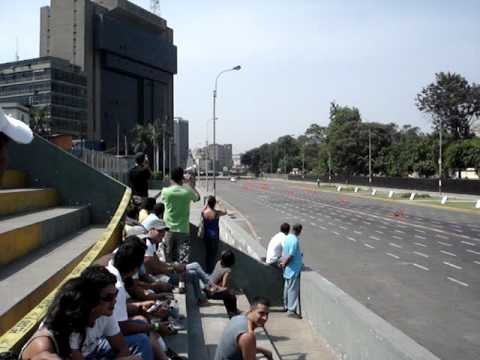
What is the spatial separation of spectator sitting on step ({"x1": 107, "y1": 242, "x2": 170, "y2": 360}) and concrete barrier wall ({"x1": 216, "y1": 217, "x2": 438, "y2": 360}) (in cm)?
220

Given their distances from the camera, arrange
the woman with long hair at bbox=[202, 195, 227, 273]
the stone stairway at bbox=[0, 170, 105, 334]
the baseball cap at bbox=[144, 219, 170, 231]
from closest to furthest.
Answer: the stone stairway at bbox=[0, 170, 105, 334] → the baseball cap at bbox=[144, 219, 170, 231] → the woman with long hair at bbox=[202, 195, 227, 273]

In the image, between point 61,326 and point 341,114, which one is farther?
point 341,114

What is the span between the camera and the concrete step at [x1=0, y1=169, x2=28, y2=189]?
8.35 metres

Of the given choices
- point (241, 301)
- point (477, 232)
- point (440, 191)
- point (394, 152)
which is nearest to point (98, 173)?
point (241, 301)

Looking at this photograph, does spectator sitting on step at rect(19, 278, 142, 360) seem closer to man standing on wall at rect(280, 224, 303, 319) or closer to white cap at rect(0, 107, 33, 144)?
white cap at rect(0, 107, 33, 144)

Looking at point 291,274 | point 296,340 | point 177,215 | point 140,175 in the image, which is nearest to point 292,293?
point 291,274

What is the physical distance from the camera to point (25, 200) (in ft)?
25.1

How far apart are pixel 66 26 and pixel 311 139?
73411 mm

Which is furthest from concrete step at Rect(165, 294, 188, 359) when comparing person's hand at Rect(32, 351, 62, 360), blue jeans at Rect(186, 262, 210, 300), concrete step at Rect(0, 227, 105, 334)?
person's hand at Rect(32, 351, 62, 360)

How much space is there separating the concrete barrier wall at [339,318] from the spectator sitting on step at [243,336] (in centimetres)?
131

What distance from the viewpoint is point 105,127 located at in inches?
4547

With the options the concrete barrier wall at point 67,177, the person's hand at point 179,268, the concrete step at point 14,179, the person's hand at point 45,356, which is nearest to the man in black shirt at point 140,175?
the concrete barrier wall at point 67,177

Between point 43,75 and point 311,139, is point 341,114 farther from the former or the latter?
point 43,75

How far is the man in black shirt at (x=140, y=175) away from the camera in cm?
944
